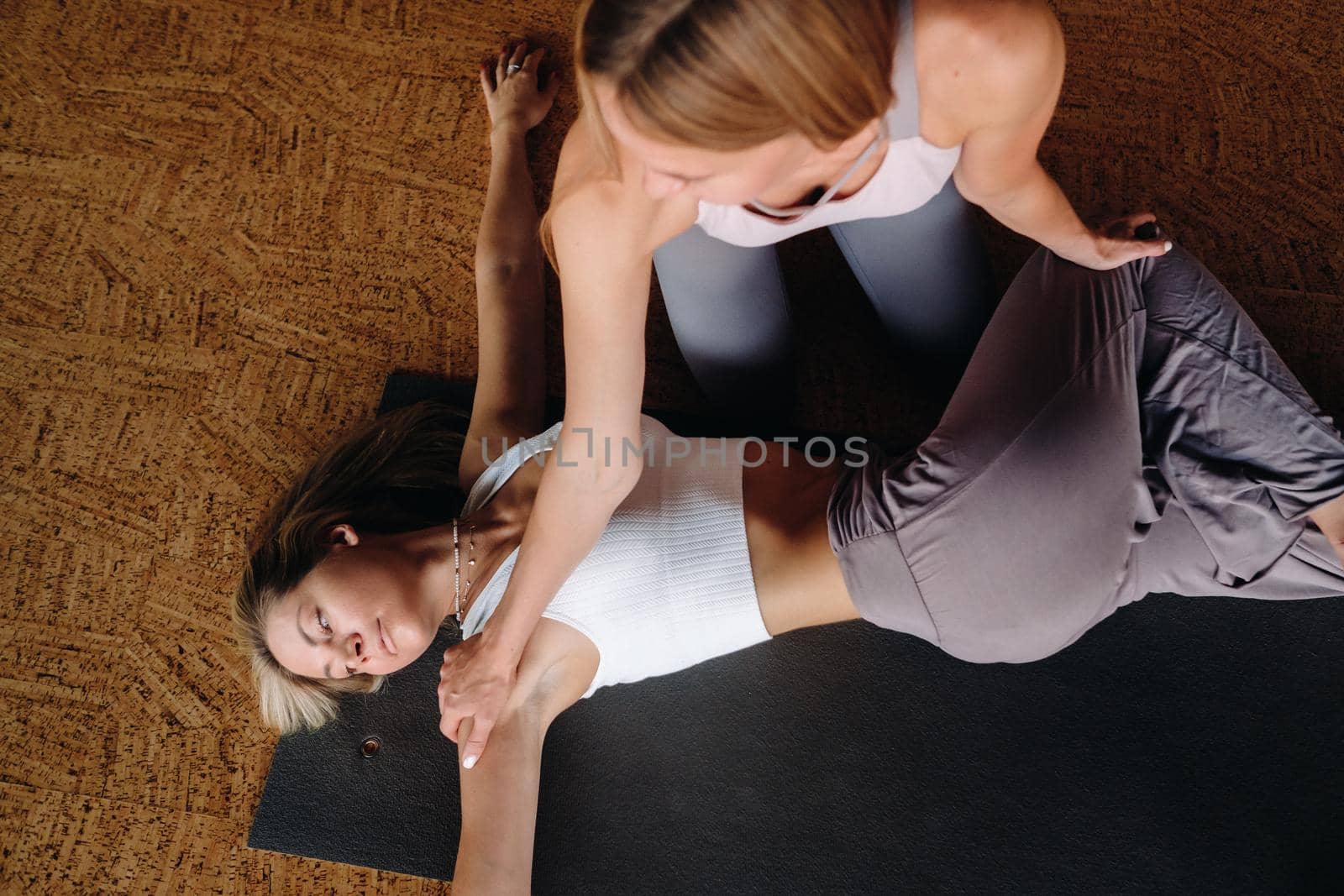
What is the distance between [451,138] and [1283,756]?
6.48 feet

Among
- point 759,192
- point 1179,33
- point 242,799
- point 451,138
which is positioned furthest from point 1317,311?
point 242,799

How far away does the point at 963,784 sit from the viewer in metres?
1.47

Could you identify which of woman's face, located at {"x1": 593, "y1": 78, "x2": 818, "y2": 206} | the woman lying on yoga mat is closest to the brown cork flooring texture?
the woman lying on yoga mat

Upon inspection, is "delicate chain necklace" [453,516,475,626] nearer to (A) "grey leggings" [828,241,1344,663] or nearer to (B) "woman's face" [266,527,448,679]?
(B) "woman's face" [266,527,448,679]

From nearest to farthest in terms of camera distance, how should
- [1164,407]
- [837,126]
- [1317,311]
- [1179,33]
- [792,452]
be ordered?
1. [837,126]
2. [1164,407]
3. [792,452]
4. [1317,311]
5. [1179,33]

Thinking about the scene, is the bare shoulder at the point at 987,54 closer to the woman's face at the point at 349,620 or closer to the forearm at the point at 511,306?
the forearm at the point at 511,306

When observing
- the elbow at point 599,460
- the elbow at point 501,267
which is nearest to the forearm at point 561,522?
the elbow at point 599,460

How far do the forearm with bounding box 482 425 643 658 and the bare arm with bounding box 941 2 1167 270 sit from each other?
0.52 metres

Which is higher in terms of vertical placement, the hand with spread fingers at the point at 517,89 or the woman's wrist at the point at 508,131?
the hand with spread fingers at the point at 517,89

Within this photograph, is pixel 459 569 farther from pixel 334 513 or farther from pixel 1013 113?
pixel 1013 113

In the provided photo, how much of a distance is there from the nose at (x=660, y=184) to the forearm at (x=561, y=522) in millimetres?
340

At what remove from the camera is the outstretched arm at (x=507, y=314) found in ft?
5.29

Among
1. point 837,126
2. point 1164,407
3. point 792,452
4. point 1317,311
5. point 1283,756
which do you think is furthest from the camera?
point 1317,311

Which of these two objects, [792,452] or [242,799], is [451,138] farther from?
[242,799]
